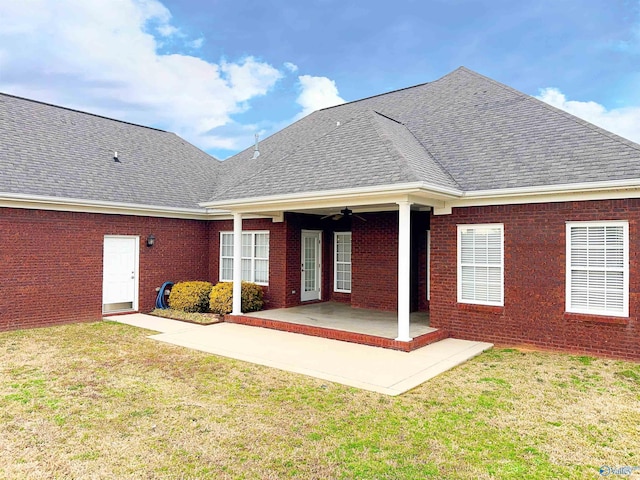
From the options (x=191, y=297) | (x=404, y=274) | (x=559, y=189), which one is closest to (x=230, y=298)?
(x=191, y=297)

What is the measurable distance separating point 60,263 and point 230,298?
442cm

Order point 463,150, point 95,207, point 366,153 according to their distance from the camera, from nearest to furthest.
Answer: point 366,153
point 463,150
point 95,207

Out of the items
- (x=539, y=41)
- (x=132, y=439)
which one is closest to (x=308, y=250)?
→ (x=132, y=439)

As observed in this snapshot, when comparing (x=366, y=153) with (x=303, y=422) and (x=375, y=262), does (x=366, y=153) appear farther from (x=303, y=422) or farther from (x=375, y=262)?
(x=303, y=422)

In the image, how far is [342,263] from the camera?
14391 millimetres

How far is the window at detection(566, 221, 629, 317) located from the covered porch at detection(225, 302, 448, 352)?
2809 millimetres

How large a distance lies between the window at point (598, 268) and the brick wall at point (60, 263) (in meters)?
11.2

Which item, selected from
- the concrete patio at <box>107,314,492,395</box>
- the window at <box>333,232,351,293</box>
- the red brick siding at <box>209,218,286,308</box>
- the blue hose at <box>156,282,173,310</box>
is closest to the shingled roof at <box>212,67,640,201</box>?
the red brick siding at <box>209,218,286,308</box>

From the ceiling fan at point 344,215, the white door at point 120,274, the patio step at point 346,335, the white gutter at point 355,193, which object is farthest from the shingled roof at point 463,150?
the white door at point 120,274

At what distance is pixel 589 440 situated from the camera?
4.64 metres

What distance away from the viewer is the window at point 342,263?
1429 cm

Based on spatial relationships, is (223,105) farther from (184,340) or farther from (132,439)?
(132,439)

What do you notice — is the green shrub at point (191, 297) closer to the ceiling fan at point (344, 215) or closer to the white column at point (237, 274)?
the white column at point (237, 274)

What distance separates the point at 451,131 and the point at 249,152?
9.90 meters
